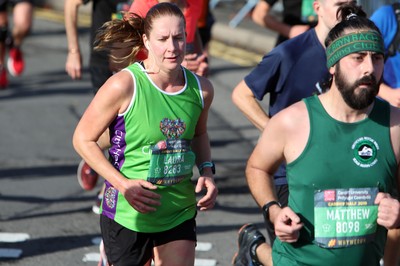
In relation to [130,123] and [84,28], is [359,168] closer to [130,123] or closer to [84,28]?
[130,123]

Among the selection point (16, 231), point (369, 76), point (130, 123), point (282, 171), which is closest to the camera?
point (369, 76)

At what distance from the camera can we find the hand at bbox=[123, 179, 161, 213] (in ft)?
15.6

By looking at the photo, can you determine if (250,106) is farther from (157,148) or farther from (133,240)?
(133,240)

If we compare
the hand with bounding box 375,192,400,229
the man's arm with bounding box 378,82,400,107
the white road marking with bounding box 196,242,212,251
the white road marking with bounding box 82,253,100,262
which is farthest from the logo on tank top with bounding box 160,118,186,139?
the white road marking with bounding box 196,242,212,251

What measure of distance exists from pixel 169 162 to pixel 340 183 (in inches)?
36.2

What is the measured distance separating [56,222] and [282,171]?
2498mm

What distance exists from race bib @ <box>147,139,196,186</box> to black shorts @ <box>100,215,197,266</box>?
0.87ft

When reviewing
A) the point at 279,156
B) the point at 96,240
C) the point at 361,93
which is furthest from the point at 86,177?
the point at 361,93

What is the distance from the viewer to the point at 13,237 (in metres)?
7.29

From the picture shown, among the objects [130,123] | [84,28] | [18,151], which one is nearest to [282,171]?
[130,123]

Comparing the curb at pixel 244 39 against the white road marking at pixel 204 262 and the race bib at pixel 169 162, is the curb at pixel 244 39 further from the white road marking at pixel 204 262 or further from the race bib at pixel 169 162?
the race bib at pixel 169 162

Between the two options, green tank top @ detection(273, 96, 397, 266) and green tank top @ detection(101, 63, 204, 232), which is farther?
green tank top @ detection(101, 63, 204, 232)

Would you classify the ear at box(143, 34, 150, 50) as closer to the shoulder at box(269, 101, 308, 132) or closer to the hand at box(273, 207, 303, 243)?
the shoulder at box(269, 101, 308, 132)

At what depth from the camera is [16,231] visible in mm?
7430
